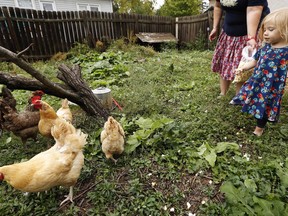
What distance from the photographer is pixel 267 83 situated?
7.60ft

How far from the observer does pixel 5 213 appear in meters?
1.84

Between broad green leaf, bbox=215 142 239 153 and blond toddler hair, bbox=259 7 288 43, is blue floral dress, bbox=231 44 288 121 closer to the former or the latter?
blond toddler hair, bbox=259 7 288 43

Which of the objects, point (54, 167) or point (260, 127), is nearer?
point (54, 167)

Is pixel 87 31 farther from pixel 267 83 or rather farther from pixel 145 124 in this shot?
pixel 267 83

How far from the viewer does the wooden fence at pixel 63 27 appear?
23.9ft

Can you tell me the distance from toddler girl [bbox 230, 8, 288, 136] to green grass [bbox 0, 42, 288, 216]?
0.42 metres

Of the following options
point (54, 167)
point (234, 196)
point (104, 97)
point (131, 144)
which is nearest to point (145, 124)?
point (131, 144)

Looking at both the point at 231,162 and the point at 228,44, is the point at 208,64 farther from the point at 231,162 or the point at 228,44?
the point at 231,162

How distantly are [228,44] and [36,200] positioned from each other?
3.30 metres

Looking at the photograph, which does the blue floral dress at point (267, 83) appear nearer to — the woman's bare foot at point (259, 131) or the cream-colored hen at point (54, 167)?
the woman's bare foot at point (259, 131)

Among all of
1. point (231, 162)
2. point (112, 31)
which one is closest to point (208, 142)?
point (231, 162)

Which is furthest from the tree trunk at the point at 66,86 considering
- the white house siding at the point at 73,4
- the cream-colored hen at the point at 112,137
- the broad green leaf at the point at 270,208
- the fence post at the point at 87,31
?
the white house siding at the point at 73,4

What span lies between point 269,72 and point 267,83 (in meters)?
0.13

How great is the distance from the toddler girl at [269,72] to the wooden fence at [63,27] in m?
7.91
